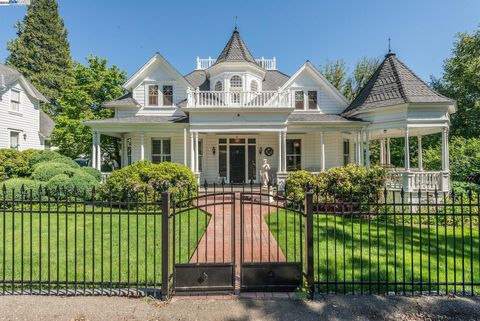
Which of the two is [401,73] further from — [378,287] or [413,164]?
[378,287]

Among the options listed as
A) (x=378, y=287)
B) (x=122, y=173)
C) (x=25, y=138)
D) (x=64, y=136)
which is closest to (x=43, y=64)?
(x=25, y=138)

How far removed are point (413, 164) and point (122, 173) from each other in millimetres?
23491

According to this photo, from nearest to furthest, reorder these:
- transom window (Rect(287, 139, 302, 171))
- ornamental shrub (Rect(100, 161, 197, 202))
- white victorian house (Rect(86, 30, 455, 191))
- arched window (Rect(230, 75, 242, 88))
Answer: ornamental shrub (Rect(100, 161, 197, 202)) < white victorian house (Rect(86, 30, 455, 191)) < arched window (Rect(230, 75, 242, 88)) < transom window (Rect(287, 139, 302, 171))

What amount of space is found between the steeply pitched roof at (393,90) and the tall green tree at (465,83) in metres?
→ 12.0

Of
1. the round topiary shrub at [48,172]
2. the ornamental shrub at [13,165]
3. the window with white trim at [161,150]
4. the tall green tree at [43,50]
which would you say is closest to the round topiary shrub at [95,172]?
the round topiary shrub at [48,172]

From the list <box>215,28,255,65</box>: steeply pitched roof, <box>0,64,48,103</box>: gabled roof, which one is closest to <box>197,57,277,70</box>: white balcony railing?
<box>215,28,255,65</box>: steeply pitched roof

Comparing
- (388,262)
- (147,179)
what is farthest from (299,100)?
(388,262)

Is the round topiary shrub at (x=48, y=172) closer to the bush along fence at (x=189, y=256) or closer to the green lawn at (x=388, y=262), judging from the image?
the bush along fence at (x=189, y=256)

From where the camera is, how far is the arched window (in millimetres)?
16344

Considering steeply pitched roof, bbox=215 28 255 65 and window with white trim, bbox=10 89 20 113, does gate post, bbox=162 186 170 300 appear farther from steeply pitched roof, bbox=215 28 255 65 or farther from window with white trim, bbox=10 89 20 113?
window with white trim, bbox=10 89 20 113

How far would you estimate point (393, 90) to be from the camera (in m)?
13.8

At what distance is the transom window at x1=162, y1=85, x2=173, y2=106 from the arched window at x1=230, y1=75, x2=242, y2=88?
3897mm

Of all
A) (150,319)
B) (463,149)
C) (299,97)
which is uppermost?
(299,97)

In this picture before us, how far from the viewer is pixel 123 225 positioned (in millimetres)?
7918
